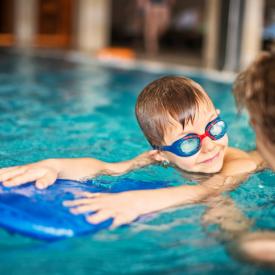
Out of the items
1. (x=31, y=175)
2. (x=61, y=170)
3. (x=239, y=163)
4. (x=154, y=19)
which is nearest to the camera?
(x=31, y=175)

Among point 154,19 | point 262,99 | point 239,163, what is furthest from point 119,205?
point 154,19

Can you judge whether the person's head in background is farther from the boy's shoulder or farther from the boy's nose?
the boy's shoulder

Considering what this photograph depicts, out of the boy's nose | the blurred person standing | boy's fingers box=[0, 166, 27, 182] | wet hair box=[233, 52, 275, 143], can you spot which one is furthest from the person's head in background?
the blurred person standing

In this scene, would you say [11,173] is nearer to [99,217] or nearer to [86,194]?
[86,194]

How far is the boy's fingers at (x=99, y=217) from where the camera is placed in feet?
7.55

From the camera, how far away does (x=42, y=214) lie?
7.56ft

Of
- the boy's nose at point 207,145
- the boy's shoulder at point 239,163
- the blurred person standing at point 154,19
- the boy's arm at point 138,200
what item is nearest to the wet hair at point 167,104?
the boy's nose at point 207,145

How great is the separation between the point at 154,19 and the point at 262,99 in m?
14.2

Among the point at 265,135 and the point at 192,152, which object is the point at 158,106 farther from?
the point at 265,135

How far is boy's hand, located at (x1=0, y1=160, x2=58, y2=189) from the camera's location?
8.48 feet

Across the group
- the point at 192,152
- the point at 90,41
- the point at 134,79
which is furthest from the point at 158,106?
the point at 90,41

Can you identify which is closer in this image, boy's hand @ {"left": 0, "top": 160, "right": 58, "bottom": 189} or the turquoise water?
the turquoise water

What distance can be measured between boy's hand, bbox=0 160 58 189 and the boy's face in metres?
0.59

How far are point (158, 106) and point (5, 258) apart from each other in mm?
1012
